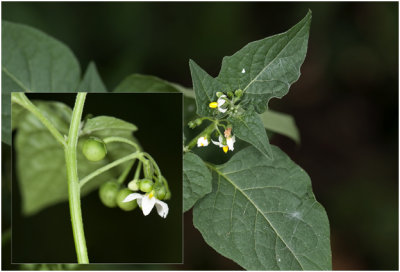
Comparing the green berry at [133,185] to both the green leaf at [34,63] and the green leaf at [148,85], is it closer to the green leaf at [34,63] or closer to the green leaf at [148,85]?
the green leaf at [148,85]

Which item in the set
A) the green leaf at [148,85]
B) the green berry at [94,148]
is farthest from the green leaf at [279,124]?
the green berry at [94,148]

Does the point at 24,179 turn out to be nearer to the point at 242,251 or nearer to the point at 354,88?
the point at 242,251

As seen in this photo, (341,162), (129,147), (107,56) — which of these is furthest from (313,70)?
(129,147)

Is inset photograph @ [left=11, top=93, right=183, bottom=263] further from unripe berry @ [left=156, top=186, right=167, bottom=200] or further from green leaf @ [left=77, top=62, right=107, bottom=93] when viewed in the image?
green leaf @ [left=77, top=62, right=107, bottom=93]

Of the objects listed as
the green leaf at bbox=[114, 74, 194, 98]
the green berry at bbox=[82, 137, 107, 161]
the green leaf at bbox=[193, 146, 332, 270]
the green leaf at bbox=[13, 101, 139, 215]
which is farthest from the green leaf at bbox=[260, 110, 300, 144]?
the green berry at bbox=[82, 137, 107, 161]

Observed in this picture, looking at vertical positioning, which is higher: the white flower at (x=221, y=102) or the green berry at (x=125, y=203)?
the white flower at (x=221, y=102)

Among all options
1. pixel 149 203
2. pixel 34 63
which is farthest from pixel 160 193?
pixel 34 63

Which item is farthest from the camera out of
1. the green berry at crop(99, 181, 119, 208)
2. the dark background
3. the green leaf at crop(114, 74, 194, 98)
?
the dark background

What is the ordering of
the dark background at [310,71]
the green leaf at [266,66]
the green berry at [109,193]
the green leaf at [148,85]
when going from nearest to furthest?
the green leaf at [266,66]
the green berry at [109,193]
the green leaf at [148,85]
the dark background at [310,71]
